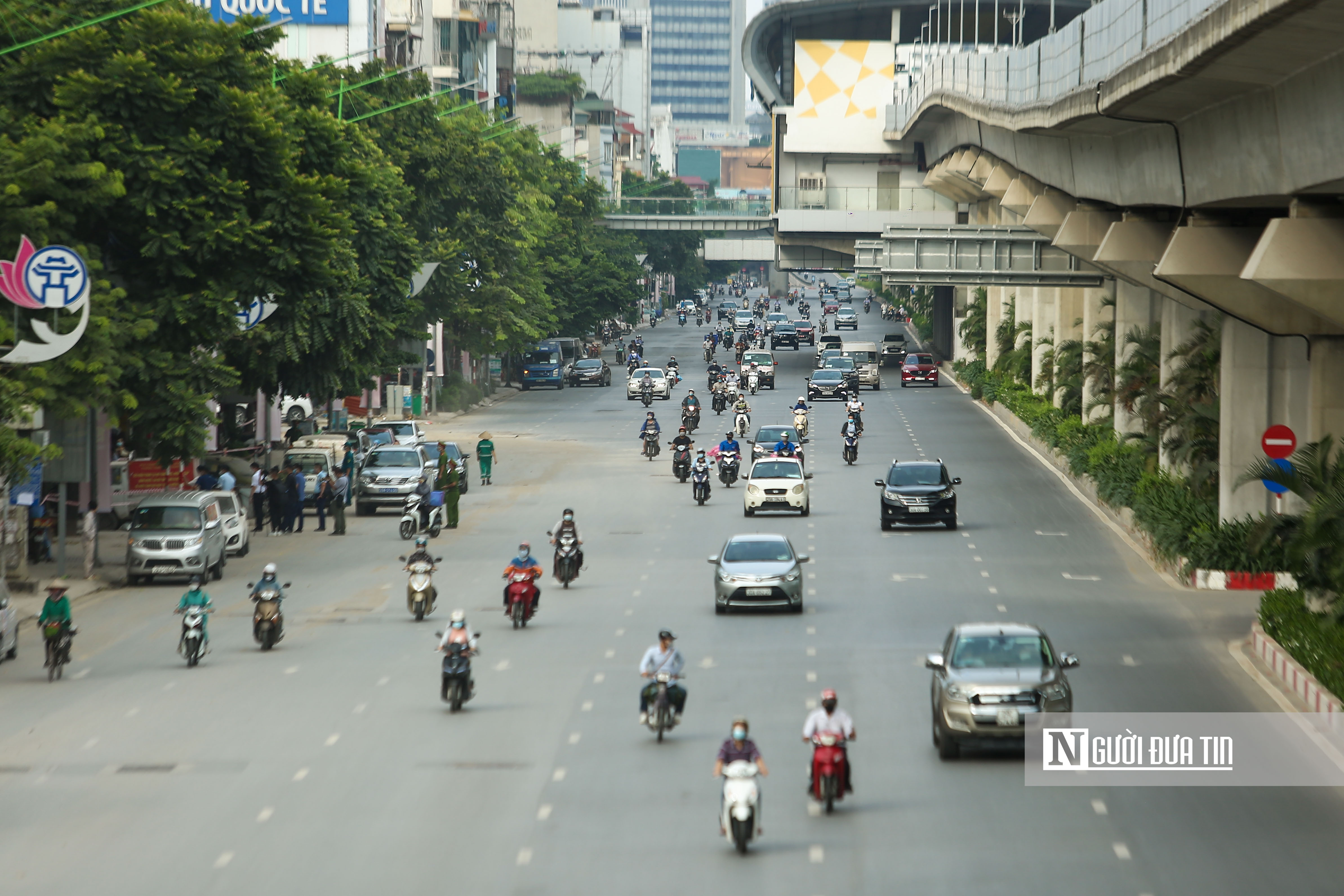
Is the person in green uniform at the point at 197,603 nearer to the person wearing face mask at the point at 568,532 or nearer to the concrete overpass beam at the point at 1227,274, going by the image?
the person wearing face mask at the point at 568,532

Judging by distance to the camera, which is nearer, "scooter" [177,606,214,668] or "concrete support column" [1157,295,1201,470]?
"scooter" [177,606,214,668]

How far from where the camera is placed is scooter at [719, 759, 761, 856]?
15.6 meters

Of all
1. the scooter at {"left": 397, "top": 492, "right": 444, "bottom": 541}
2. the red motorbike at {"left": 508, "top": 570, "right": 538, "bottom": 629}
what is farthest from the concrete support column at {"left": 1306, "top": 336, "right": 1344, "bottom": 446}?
the scooter at {"left": 397, "top": 492, "right": 444, "bottom": 541}

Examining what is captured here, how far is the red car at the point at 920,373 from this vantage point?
88750 mm

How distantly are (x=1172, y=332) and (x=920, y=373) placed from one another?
150ft

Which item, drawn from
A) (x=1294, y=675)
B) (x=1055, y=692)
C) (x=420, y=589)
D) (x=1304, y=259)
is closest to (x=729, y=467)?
(x=420, y=589)

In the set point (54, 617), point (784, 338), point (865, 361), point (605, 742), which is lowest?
point (605, 742)

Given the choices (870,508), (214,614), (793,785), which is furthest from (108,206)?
(793,785)

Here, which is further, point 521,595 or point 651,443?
point 651,443

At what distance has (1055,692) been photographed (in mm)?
19125

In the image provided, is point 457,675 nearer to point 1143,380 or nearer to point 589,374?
point 1143,380

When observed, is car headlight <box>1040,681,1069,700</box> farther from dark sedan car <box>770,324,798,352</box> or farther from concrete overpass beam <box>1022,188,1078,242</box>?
dark sedan car <box>770,324,798,352</box>

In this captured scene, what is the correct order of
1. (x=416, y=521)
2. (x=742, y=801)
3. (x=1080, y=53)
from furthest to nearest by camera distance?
1. (x=416, y=521)
2. (x=1080, y=53)
3. (x=742, y=801)

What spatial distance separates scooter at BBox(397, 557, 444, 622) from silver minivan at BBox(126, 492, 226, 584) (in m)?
6.53
